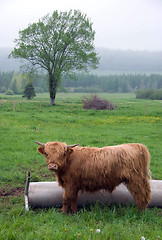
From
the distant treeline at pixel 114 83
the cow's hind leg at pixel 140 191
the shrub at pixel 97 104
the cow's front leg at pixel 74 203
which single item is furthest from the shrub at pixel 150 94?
the cow's front leg at pixel 74 203

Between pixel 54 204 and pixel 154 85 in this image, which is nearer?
pixel 54 204

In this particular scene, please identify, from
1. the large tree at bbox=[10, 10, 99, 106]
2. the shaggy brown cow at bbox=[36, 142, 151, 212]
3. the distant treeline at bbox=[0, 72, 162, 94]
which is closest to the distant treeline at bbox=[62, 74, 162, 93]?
the distant treeline at bbox=[0, 72, 162, 94]

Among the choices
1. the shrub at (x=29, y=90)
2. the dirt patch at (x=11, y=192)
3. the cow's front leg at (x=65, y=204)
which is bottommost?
the dirt patch at (x=11, y=192)

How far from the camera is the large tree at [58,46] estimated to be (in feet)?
114

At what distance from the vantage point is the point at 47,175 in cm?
773

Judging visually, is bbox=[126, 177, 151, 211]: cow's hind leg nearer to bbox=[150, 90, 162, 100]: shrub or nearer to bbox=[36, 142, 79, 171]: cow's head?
bbox=[36, 142, 79, 171]: cow's head

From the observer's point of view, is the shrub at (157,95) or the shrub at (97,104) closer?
the shrub at (97,104)

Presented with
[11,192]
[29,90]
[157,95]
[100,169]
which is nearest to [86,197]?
[100,169]

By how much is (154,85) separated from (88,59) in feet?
358

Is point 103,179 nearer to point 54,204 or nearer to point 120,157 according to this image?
point 120,157

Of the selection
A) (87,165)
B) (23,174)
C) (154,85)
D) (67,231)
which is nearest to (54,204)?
(87,165)

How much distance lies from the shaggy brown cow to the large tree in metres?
29.8

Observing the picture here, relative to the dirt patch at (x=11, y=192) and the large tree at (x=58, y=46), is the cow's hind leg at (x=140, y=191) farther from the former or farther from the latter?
the large tree at (x=58, y=46)

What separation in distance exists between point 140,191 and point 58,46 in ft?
106
